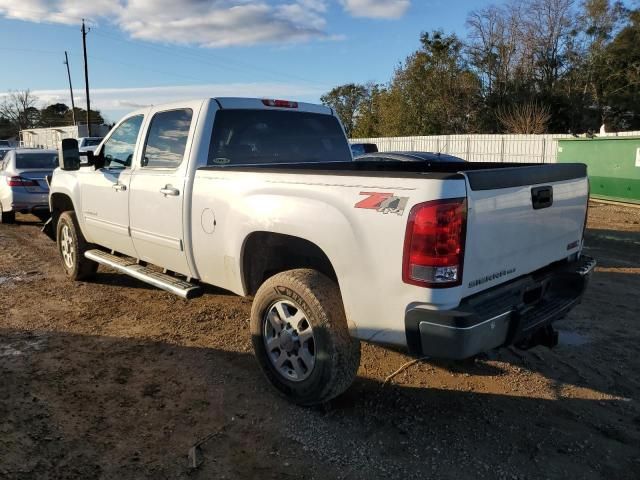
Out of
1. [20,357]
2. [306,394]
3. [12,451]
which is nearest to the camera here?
[12,451]

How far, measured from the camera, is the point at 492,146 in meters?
23.9

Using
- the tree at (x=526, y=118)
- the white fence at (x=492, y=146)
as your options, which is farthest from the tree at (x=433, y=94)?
the white fence at (x=492, y=146)

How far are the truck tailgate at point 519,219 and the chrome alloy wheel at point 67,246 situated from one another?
5.27m

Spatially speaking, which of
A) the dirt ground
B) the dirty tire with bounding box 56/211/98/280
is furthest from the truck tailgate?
the dirty tire with bounding box 56/211/98/280

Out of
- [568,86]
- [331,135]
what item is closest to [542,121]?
[568,86]

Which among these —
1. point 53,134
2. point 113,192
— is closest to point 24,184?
point 113,192

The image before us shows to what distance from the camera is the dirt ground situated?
10.2 ft

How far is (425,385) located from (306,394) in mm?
1015

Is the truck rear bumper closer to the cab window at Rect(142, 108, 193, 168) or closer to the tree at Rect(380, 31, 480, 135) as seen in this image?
the cab window at Rect(142, 108, 193, 168)

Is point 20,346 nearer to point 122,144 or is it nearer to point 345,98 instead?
point 122,144

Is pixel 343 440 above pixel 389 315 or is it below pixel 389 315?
below

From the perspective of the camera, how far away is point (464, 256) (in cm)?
292

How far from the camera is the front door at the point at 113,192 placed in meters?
5.41

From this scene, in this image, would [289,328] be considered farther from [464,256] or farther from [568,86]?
[568,86]
